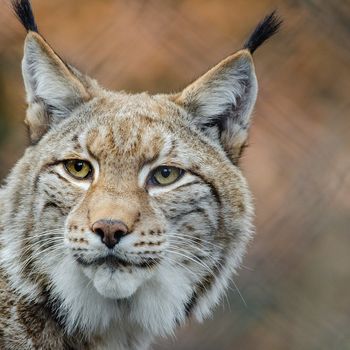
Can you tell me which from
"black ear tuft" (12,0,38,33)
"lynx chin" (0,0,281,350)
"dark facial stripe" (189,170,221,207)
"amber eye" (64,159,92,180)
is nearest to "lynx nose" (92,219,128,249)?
"lynx chin" (0,0,281,350)

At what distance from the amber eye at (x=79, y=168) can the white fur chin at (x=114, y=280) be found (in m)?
0.46

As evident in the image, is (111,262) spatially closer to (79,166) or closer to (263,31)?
(79,166)

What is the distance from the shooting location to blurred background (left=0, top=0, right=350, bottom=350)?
644cm

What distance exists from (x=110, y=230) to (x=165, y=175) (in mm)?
547

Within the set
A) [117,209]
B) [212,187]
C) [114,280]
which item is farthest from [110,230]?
[212,187]

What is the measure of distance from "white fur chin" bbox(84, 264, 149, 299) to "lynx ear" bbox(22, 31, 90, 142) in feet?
3.04

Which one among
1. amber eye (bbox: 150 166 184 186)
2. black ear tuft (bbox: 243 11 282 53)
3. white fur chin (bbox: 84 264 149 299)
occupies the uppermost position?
black ear tuft (bbox: 243 11 282 53)

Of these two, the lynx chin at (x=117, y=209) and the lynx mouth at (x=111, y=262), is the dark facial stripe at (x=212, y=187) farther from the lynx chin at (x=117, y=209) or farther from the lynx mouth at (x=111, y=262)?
the lynx mouth at (x=111, y=262)

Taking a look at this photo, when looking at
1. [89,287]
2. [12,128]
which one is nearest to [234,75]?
[89,287]

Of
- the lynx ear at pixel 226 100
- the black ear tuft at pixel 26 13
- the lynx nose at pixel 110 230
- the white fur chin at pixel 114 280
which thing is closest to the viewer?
the lynx nose at pixel 110 230

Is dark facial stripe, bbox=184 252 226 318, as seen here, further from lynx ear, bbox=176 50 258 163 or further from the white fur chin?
lynx ear, bbox=176 50 258 163

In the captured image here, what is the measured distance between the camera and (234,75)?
4.66 metres

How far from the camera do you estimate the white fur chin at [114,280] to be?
404 centimetres

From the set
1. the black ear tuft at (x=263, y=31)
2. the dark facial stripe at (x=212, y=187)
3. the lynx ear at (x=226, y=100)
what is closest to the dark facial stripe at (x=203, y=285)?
the dark facial stripe at (x=212, y=187)
